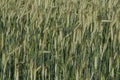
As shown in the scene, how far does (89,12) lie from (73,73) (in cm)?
47

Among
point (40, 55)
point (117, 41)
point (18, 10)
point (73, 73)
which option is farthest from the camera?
point (18, 10)

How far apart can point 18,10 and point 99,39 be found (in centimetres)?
71

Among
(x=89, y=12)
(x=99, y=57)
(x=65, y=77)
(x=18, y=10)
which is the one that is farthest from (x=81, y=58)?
(x=18, y=10)

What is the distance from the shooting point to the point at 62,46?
1.75 meters

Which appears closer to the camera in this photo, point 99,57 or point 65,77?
point 65,77

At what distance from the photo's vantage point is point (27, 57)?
5.72 ft

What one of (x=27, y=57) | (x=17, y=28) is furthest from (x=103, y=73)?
(x=17, y=28)

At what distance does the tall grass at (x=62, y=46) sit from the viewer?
1.59 metres

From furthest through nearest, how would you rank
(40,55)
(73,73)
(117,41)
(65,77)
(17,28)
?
(17,28) → (117,41) → (40,55) → (73,73) → (65,77)

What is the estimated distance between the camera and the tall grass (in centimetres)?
159

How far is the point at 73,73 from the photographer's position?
1663 millimetres

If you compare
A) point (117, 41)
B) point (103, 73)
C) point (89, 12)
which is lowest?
point (103, 73)

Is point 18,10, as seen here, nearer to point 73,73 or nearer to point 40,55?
point 40,55

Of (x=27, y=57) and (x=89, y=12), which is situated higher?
(x=89, y=12)
